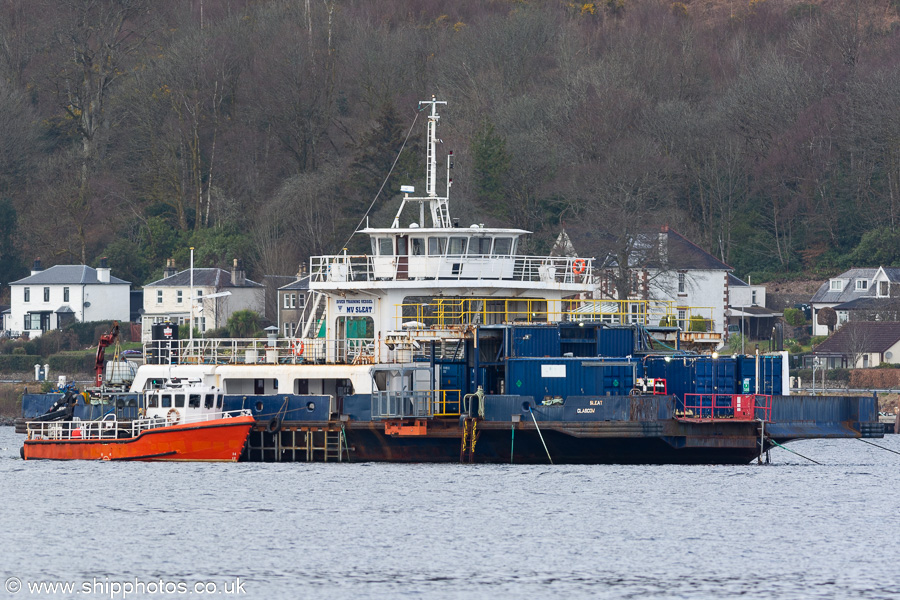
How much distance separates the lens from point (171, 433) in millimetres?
43938

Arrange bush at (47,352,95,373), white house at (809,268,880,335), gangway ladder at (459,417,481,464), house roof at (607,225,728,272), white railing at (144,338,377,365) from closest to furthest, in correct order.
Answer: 1. gangway ladder at (459,417,481,464)
2. white railing at (144,338,377,365)
3. house roof at (607,225,728,272)
4. bush at (47,352,95,373)
5. white house at (809,268,880,335)

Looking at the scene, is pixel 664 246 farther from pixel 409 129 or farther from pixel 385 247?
pixel 385 247

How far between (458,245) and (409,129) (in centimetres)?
4918

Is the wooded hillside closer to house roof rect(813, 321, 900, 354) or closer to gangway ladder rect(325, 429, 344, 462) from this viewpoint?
house roof rect(813, 321, 900, 354)

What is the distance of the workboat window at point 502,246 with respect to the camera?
47.2m

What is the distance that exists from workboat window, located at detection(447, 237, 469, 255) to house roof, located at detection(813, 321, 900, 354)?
42041 millimetres

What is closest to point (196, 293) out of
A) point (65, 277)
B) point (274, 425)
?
point (65, 277)

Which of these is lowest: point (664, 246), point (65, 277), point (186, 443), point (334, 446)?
point (334, 446)

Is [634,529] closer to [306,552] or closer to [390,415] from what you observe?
[306,552]

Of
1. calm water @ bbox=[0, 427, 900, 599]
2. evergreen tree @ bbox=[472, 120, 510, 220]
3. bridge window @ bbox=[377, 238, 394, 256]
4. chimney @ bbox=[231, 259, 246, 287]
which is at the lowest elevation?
calm water @ bbox=[0, 427, 900, 599]

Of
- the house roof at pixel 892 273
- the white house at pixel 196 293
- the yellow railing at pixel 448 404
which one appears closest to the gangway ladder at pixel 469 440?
the yellow railing at pixel 448 404

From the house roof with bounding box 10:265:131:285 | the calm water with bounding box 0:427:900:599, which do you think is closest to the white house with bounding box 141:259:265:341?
the house roof with bounding box 10:265:131:285

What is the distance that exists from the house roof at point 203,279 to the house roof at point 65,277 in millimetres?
3247

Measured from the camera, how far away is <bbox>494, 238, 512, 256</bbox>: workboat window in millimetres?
47219
